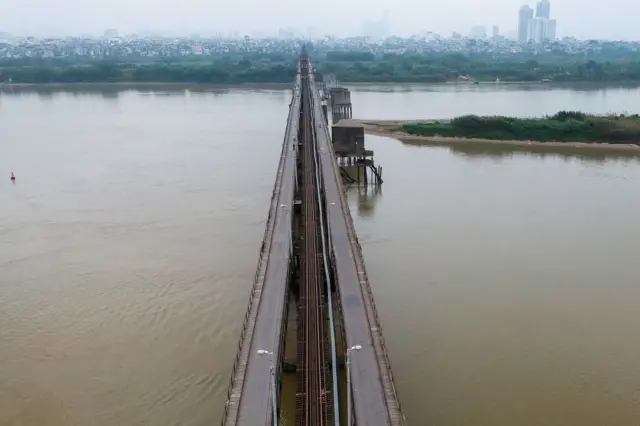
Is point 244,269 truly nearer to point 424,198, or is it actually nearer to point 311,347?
point 311,347

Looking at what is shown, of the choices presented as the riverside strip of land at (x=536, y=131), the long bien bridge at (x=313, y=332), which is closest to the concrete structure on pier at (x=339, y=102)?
the riverside strip of land at (x=536, y=131)

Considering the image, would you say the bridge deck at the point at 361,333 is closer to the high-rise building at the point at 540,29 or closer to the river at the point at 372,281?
the river at the point at 372,281

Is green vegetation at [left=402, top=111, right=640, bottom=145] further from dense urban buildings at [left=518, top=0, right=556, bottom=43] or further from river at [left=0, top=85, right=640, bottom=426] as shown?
dense urban buildings at [left=518, top=0, right=556, bottom=43]

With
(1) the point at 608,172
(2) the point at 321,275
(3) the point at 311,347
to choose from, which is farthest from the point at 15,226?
(1) the point at 608,172

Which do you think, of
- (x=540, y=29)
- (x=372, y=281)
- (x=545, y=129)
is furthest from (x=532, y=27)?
(x=372, y=281)

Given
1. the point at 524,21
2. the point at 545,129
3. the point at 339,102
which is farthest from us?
the point at 524,21

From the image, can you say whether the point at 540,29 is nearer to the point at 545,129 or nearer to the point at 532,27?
the point at 532,27

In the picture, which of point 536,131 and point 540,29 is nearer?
point 536,131
